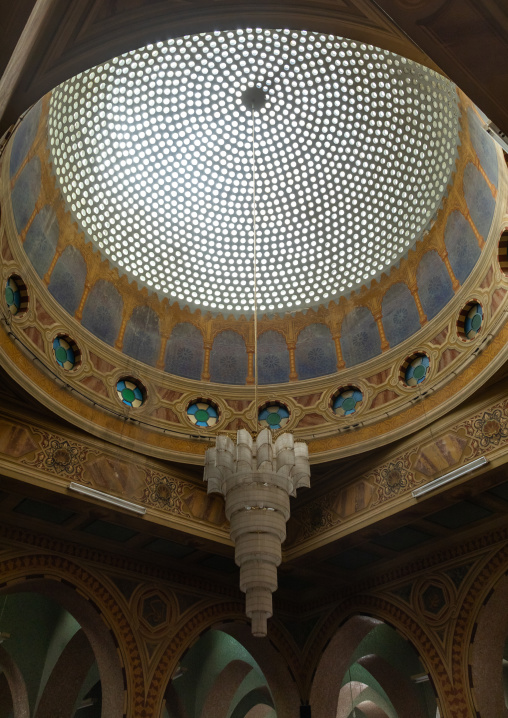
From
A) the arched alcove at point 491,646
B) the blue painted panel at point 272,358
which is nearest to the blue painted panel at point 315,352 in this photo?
the blue painted panel at point 272,358

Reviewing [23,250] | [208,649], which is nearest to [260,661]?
[208,649]

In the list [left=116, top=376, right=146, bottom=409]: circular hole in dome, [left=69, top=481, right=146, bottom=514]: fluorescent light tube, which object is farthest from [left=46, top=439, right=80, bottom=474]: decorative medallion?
[left=116, top=376, right=146, bottom=409]: circular hole in dome

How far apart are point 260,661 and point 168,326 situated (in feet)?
20.3

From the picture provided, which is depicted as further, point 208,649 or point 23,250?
point 208,649

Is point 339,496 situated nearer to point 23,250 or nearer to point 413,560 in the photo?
point 413,560

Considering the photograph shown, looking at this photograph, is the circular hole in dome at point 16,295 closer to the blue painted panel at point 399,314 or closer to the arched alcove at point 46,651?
the arched alcove at point 46,651

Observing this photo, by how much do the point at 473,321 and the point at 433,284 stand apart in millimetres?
1163

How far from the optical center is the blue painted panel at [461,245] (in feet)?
30.8

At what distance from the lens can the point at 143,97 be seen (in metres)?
10.1

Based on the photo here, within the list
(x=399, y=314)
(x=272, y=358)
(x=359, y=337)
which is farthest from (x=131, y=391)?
(x=399, y=314)

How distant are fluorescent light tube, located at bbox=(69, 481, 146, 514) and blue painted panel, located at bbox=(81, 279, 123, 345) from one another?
283 centimetres

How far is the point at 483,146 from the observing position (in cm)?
873

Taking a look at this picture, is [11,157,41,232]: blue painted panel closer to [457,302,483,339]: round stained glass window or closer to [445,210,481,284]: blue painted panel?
[445,210,481,284]: blue painted panel

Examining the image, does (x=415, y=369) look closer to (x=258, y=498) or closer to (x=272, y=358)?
(x=272, y=358)
